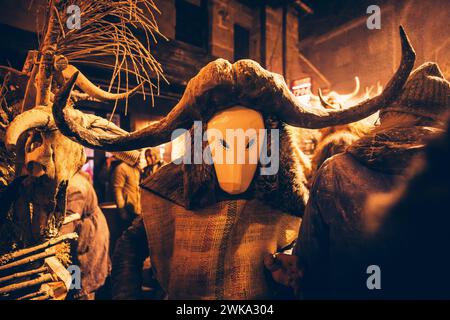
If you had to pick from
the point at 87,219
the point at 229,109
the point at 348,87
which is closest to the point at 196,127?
the point at 229,109

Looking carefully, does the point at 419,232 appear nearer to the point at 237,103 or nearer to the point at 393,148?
the point at 393,148

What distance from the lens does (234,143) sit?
117cm

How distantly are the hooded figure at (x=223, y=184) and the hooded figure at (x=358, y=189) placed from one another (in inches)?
5.2

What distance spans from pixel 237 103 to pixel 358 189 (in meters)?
0.63

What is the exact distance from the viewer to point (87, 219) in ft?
7.66

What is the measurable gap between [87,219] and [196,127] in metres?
1.73

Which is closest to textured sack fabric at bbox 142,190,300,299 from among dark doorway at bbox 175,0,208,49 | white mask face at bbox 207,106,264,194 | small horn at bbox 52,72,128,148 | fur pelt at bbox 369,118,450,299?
white mask face at bbox 207,106,264,194

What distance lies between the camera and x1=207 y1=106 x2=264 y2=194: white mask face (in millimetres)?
1165

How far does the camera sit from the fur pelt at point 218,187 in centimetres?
123

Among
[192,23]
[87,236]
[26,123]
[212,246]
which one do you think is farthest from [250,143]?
[192,23]

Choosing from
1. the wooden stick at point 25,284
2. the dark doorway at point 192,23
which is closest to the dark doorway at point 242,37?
the dark doorway at point 192,23

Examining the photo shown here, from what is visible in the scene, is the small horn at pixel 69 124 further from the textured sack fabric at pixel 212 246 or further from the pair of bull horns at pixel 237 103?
the textured sack fabric at pixel 212 246

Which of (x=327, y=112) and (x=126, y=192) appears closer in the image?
(x=327, y=112)

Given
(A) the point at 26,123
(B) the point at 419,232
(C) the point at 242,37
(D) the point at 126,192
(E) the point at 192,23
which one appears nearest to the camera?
(B) the point at 419,232
